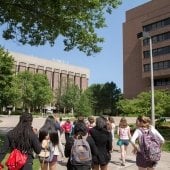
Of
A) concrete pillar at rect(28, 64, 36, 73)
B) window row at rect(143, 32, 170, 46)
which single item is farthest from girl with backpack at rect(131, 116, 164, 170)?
concrete pillar at rect(28, 64, 36, 73)

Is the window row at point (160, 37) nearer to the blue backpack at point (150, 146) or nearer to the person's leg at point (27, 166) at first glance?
the blue backpack at point (150, 146)

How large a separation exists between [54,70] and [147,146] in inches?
5197

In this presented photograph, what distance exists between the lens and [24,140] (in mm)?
6629

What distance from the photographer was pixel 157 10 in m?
80.4

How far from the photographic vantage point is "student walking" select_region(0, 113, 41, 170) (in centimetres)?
661

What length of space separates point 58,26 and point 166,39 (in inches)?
2405

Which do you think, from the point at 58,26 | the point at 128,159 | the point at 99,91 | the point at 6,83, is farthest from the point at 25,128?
the point at 99,91

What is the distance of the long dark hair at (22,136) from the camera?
6609 mm

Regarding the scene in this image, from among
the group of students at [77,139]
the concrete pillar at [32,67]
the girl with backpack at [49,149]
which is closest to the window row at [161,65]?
the concrete pillar at [32,67]

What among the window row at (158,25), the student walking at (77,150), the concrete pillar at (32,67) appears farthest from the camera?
the concrete pillar at (32,67)

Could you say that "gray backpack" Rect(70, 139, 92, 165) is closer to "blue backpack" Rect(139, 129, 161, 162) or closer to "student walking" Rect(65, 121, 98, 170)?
"student walking" Rect(65, 121, 98, 170)

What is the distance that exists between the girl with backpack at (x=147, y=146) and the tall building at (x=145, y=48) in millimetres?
67711

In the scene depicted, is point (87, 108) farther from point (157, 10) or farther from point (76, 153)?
point (76, 153)

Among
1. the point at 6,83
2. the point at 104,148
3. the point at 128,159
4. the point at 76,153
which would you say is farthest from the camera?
the point at 6,83
